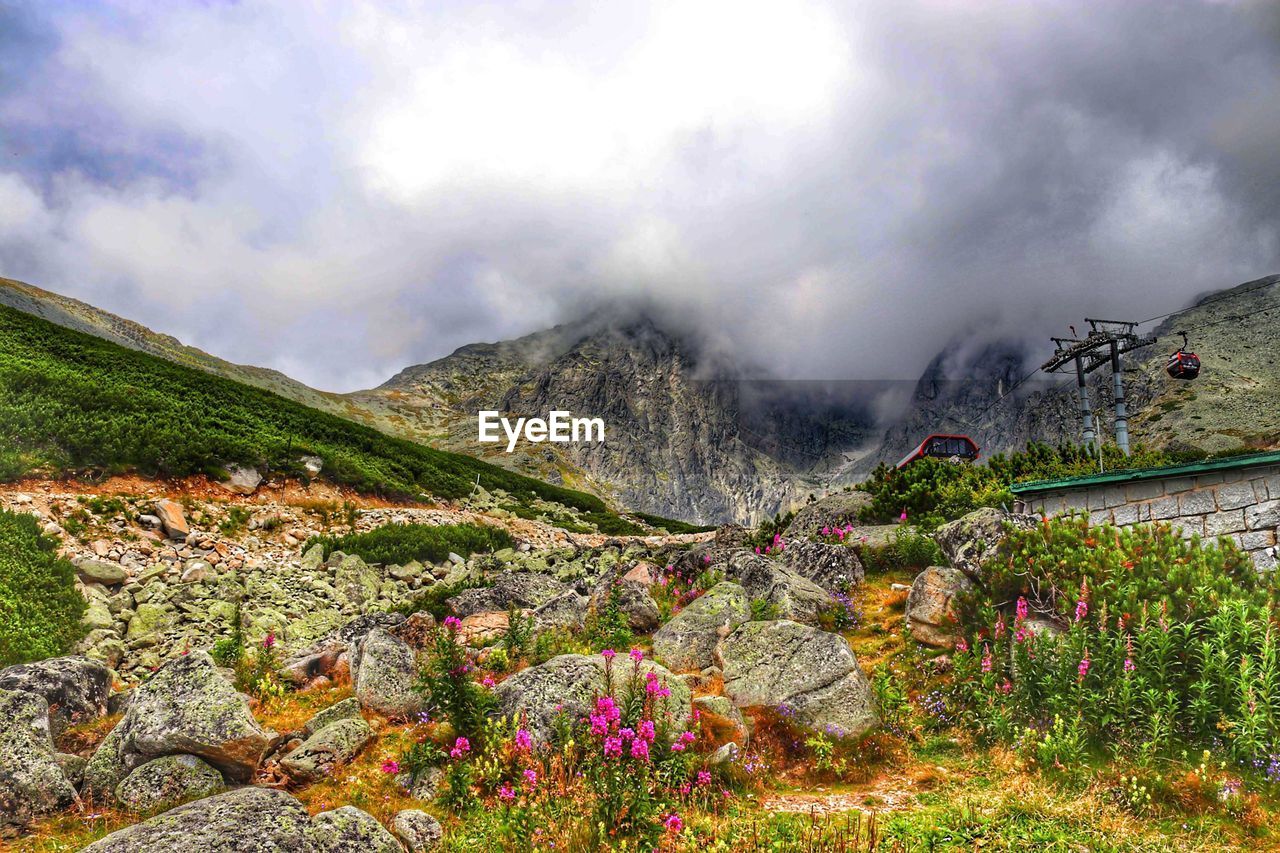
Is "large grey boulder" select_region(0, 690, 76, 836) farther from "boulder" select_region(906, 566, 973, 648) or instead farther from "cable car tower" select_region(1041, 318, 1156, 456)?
"cable car tower" select_region(1041, 318, 1156, 456)

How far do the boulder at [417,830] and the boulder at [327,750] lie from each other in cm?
189

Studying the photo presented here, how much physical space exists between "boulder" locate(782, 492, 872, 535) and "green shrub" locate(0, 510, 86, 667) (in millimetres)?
17189

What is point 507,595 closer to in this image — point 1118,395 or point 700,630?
point 700,630

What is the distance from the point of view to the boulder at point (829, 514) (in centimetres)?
2012

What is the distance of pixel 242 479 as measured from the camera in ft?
84.6

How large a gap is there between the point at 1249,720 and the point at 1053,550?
4.07 m

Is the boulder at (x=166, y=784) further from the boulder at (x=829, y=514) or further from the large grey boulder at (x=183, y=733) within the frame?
the boulder at (x=829, y=514)

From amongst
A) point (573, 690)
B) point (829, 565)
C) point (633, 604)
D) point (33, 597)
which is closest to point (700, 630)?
point (633, 604)

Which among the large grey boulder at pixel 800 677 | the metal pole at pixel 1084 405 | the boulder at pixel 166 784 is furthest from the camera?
the metal pole at pixel 1084 405

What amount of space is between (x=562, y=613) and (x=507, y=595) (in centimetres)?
217

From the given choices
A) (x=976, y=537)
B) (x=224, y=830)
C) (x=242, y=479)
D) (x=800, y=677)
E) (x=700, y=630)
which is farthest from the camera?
(x=242, y=479)


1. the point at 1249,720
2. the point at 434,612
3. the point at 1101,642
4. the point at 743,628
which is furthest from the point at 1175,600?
the point at 434,612

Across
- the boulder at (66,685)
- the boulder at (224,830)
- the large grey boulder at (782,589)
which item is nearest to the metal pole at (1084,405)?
the large grey boulder at (782,589)

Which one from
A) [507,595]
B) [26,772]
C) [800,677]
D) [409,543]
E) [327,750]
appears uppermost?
[409,543]
